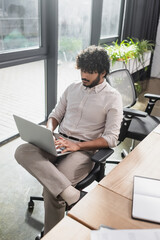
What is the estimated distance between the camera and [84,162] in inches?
58.5

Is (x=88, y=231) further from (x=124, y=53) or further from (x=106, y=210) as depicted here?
(x=124, y=53)

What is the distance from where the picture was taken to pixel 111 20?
419cm

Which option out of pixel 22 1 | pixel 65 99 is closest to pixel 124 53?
pixel 22 1

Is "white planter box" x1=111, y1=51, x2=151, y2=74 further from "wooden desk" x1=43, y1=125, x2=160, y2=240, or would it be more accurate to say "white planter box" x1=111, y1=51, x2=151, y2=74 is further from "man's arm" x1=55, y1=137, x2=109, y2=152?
"wooden desk" x1=43, y1=125, x2=160, y2=240

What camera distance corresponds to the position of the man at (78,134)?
1.34 meters

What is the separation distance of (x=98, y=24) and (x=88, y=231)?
3.28m

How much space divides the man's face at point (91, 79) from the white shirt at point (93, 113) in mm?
31

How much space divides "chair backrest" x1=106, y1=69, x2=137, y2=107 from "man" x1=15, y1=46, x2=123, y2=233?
1.62 ft

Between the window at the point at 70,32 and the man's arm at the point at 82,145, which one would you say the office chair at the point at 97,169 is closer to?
the man's arm at the point at 82,145

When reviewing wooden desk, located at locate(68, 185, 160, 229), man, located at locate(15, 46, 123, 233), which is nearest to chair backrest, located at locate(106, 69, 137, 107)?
man, located at locate(15, 46, 123, 233)

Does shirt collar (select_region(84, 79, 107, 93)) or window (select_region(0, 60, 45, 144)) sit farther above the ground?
shirt collar (select_region(84, 79, 107, 93))

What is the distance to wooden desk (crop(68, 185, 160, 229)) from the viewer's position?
880mm

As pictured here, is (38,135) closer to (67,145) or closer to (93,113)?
(67,145)

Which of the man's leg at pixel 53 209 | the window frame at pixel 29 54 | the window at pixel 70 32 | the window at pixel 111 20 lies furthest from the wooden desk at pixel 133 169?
the window at pixel 111 20
